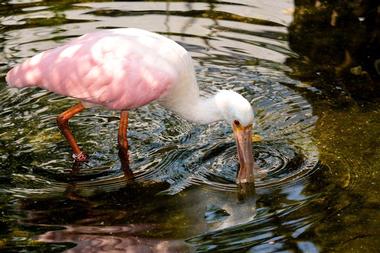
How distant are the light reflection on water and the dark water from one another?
0.5 inches

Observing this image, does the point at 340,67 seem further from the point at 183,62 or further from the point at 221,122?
the point at 183,62

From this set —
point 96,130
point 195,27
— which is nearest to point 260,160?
point 96,130

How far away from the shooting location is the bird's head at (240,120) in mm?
6192

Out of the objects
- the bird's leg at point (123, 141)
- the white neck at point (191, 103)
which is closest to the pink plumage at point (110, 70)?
the white neck at point (191, 103)

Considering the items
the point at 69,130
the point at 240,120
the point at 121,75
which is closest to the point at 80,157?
the point at 69,130

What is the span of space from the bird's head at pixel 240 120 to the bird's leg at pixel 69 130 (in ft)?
3.77

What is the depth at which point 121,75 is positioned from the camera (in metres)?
6.32

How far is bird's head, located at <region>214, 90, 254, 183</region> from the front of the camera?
20.3 feet

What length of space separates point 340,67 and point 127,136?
2491 mm

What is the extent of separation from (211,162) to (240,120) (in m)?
0.40

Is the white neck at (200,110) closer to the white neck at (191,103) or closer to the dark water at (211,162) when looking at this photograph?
the white neck at (191,103)

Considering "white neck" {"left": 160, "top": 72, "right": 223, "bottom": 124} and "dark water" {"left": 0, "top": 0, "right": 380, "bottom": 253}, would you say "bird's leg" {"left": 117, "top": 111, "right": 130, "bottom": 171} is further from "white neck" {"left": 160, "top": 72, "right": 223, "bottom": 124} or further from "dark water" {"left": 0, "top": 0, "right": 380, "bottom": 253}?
"white neck" {"left": 160, "top": 72, "right": 223, "bottom": 124}

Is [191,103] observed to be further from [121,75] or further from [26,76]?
[26,76]

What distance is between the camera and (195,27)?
930 cm
